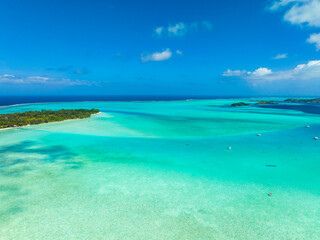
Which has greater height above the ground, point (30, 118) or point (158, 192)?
point (30, 118)

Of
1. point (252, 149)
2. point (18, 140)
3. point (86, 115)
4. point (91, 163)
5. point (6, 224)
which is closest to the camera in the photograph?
point (6, 224)

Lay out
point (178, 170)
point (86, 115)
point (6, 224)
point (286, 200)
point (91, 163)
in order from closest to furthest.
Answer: point (6, 224), point (286, 200), point (178, 170), point (91, 163), point (86, 115)

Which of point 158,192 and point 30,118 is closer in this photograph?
point 158,192

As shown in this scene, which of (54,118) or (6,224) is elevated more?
(54,118)

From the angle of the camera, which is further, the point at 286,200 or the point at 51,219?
the point at 286,200

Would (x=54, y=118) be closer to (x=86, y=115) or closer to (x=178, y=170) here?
(x=86, y=115)

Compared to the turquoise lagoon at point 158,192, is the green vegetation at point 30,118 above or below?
above

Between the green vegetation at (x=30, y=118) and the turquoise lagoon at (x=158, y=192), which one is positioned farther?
the green vegetation at (x=30, y=118)

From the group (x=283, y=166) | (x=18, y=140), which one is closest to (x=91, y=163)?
(x=18, y=140)
